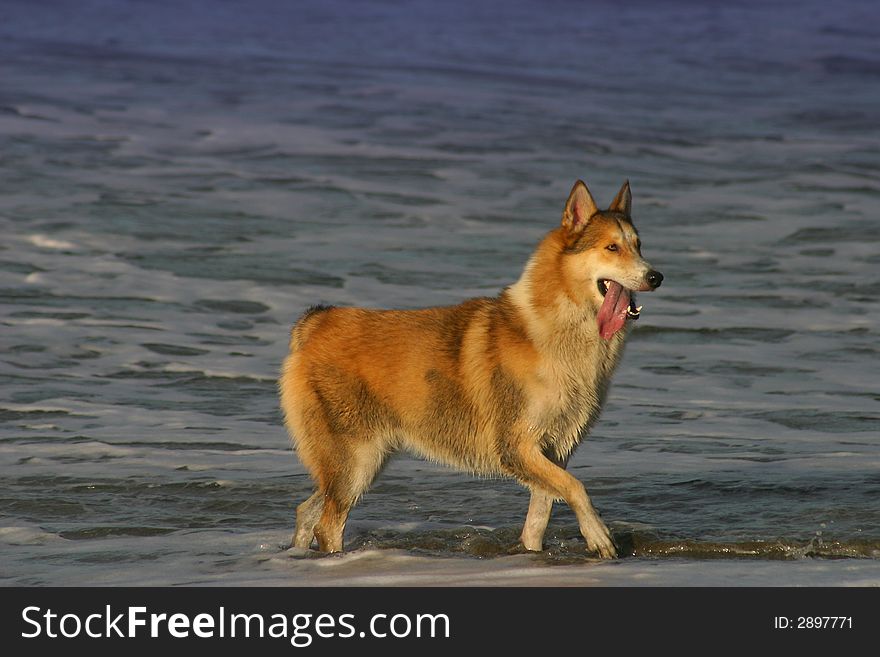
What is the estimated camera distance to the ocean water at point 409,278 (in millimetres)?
9148

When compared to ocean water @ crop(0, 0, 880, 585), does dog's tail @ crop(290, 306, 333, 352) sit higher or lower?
higher

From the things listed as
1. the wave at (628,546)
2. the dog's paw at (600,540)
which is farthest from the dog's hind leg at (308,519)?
the dog's paw at (600,540)

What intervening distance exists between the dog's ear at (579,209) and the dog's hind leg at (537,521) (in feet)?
4.58

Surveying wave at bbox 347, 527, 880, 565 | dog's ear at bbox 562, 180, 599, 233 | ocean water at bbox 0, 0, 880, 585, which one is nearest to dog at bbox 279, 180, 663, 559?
dog's ear at bbox 562, 180, 599, 233

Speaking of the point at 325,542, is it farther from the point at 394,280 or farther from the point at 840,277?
the point at 840,277

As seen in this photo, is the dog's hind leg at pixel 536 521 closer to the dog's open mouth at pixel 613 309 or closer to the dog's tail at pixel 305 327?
the dog's open mouth at pixel 613 309

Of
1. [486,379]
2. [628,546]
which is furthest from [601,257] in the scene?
[628,546]

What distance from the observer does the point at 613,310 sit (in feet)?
28.2

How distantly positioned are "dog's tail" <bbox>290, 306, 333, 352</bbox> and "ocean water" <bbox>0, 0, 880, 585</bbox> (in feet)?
4.01

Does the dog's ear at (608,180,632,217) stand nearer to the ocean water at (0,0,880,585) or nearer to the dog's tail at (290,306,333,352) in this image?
the dog's tail at (290,306,333,352)

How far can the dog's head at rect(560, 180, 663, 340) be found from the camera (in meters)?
8.46

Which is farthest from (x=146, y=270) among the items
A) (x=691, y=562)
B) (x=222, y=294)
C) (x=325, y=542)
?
(x=691, y=562)

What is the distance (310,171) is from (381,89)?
924 cm

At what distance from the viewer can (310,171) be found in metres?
24.2
